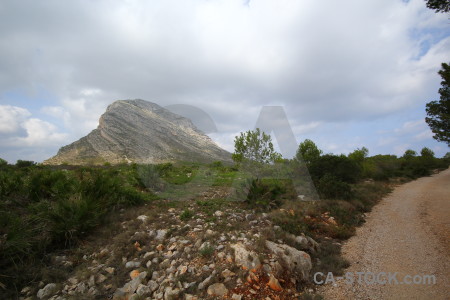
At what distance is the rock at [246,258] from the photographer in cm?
382

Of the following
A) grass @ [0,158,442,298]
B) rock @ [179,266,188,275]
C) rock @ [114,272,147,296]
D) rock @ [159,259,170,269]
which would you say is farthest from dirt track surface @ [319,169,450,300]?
rock @ [114,272,147,296]

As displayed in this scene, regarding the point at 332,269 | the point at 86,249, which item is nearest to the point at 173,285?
the point at 86,249

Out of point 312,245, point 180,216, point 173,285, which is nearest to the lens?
point 173,285

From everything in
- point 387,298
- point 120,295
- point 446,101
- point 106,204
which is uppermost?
point 446,101

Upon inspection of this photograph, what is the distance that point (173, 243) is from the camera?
4.75 meters

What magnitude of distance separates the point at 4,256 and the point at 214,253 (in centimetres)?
386

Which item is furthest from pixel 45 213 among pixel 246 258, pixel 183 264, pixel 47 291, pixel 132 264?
pixel 246 258

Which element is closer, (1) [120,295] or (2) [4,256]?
(1) [120,295]

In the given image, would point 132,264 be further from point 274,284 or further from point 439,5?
point 439,5

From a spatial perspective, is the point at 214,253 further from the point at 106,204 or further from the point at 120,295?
the point at 106,204

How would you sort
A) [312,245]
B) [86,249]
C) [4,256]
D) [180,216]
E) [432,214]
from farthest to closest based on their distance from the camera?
[432,214] → [180,216] → [312,245] → [86,249] → [4,256]

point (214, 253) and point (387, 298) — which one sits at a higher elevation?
point (214, 253)

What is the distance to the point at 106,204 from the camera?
6.36m

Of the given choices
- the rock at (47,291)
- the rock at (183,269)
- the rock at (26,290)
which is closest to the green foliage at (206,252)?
the rock at (183,269)
